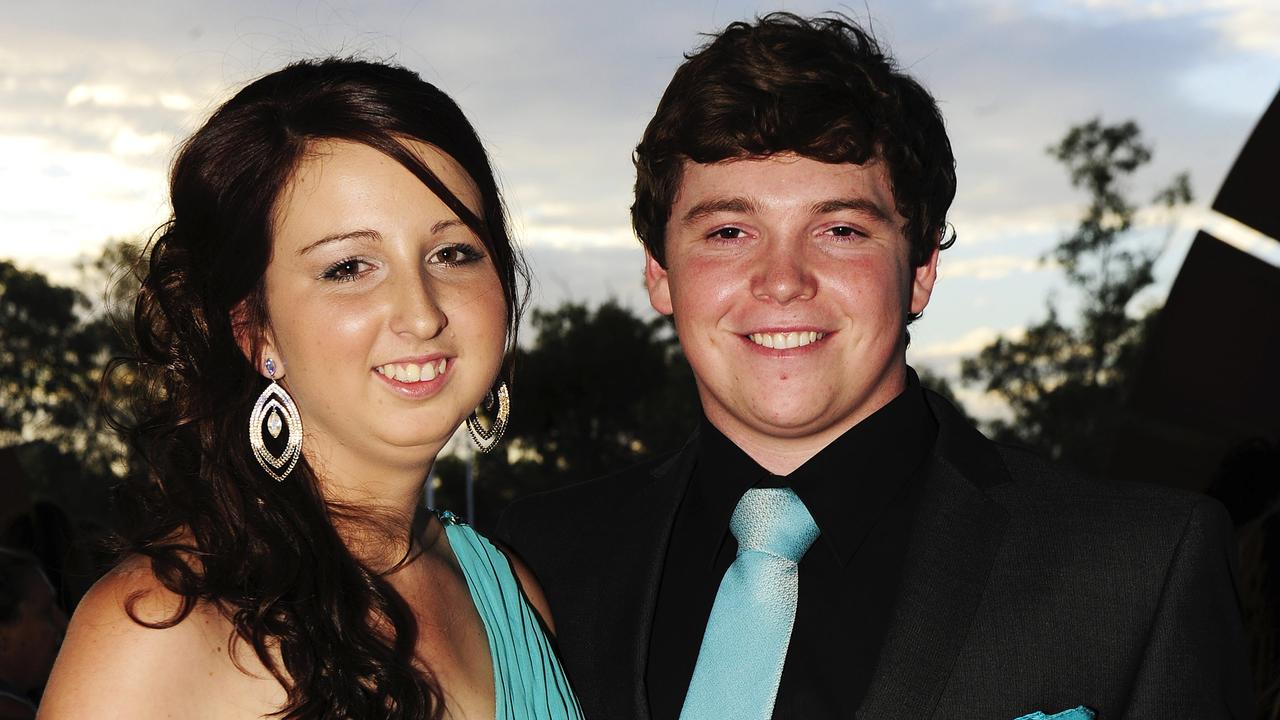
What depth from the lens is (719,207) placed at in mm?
3354

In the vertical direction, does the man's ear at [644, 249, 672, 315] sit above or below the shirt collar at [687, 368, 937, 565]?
above

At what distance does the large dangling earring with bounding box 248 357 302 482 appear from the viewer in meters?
2.96

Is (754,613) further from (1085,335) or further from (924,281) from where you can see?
(1085,335)

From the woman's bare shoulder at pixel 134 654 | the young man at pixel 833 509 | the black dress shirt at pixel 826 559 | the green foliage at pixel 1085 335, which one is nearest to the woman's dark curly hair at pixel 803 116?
the young man at pixel 833 509

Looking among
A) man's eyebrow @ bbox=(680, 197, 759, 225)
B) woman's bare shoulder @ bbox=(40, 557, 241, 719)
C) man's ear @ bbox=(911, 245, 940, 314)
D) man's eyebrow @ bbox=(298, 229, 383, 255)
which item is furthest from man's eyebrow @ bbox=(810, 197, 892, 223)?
woman's bare shoulder @ bbox=(40, 557, 241, 719)

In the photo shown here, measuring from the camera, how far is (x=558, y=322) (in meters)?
45.3

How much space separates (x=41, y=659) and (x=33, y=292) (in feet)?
151

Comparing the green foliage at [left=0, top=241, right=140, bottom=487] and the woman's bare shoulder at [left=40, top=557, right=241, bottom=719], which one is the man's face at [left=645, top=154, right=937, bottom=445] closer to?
the woman's bare shoulder at [left=40, top=557, right=241, bottom=719]

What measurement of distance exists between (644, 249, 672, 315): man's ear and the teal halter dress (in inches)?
34.5

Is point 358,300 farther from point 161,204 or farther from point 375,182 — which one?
point 161,204

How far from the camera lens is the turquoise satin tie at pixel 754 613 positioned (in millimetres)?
2900

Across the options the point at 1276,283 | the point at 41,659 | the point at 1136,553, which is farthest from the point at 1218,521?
the point at 1276,283

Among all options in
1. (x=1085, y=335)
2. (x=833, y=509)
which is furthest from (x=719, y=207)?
(x=1085, y=335)

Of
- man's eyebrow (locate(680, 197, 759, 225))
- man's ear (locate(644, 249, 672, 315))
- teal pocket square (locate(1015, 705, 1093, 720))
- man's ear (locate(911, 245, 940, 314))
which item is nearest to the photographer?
teal pocket square (locate(1015, 705, 1093, 720))
